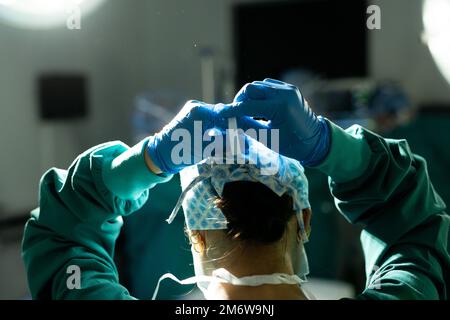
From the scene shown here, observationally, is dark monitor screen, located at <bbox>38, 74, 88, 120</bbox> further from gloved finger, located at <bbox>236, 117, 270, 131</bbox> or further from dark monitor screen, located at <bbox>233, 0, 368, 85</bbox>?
gloved finger, located at <bbox>236, 117, 270, 131</bbox>

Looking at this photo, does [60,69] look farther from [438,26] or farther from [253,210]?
[253,210]

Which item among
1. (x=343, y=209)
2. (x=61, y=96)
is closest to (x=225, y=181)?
(x=343, y=209)

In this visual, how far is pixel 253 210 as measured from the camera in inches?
27.8

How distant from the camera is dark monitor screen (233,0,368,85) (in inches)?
126

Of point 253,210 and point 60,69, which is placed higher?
point 60,69

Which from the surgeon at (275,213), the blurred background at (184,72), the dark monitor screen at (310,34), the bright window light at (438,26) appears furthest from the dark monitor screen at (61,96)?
the surgeon at (275,213)

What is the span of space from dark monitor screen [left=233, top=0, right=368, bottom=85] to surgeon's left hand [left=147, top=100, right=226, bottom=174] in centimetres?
248

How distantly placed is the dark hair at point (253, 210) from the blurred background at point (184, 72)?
1.14 meters

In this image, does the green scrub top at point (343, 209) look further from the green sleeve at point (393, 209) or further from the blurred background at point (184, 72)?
the blurred background at point (184, 72)

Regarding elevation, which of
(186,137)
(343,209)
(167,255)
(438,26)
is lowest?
(167,255)

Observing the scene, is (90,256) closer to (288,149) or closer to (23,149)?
(288,149)

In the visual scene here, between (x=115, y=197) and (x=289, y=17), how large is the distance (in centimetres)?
275

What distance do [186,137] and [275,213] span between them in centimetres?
15
